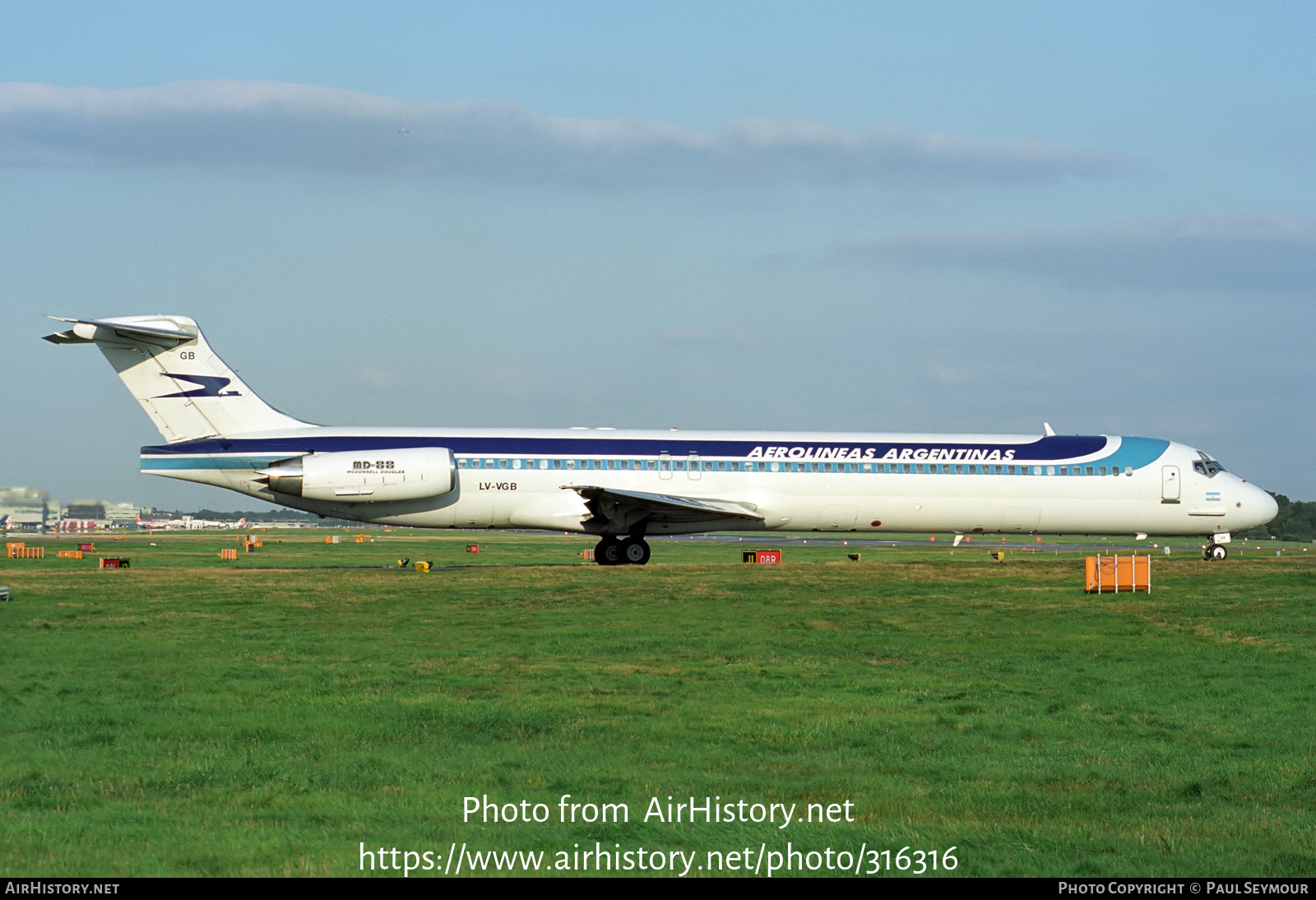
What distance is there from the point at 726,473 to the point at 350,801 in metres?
27.4

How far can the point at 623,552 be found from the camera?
116 ft

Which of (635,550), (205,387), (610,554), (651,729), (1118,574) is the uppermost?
(205,387)

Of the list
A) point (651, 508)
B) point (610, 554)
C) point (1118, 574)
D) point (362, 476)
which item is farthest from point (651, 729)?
point (610, 554)

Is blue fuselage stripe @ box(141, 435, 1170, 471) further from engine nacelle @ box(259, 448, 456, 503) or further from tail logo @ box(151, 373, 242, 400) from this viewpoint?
tail logo @ box(151, 373, 242, 400)

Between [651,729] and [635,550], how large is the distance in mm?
24417

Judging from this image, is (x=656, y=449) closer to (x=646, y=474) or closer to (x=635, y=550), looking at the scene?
(x=646, y=474)

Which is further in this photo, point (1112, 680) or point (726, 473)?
point (726, 473)

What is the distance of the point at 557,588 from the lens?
26391 mm

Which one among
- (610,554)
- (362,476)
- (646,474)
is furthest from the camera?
(610,554)

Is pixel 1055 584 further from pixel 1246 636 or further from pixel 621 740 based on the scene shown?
pixel 621 740

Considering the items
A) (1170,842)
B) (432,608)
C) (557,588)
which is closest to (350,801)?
(1170,842)

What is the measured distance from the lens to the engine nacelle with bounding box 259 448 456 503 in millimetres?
32938
